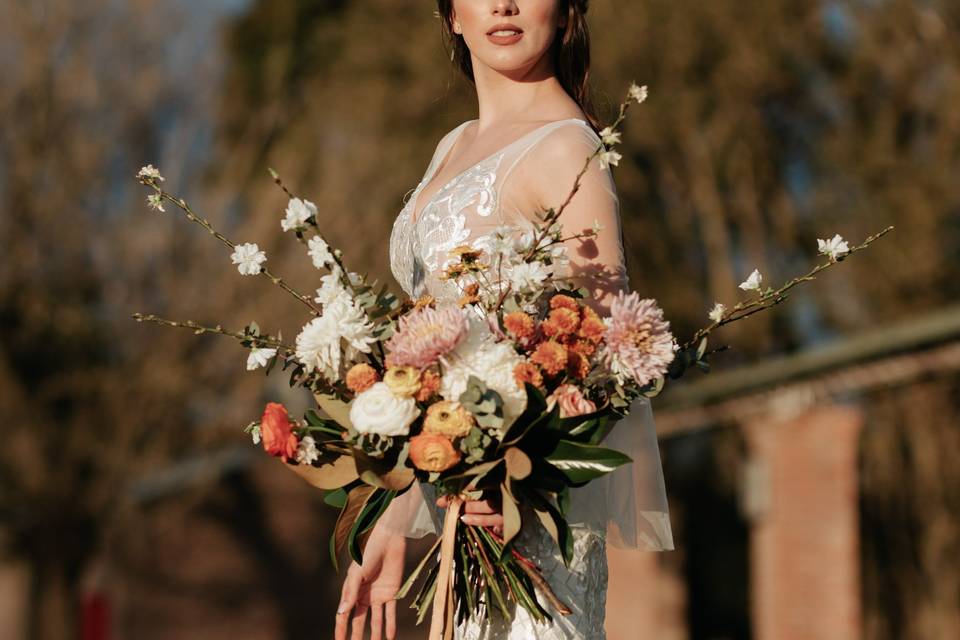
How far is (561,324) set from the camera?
9.19 ft

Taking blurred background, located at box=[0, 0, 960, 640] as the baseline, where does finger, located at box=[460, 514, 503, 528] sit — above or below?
below

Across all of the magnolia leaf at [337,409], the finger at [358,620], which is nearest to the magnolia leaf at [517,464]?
the magnolia leaf at [337,409]

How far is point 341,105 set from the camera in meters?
21.1

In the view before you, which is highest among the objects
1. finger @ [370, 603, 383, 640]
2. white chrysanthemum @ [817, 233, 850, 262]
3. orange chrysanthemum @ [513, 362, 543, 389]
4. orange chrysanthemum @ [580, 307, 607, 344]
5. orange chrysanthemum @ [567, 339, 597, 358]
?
white chrysanthemum @ [817, 233, 850, 262]

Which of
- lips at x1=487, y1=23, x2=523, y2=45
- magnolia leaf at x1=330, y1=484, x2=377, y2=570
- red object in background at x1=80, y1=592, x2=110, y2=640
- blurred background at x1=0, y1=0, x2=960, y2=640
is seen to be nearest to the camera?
magnolia leaf at x1=330, y1=484, x2=377, y2=570

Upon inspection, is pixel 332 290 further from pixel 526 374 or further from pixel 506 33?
pixel 506 33

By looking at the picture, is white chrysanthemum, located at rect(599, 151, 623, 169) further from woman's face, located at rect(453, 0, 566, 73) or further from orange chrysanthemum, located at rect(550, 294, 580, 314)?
woman's face, located at rect(453, 0, 566, 73)

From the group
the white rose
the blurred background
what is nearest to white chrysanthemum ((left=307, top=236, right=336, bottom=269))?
the white rose

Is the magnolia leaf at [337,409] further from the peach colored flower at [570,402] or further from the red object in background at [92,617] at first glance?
the red object in background at [92,617]

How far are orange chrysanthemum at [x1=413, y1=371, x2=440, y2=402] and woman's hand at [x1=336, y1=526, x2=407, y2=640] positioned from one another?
1.90ft

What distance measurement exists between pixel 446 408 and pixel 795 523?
34.1ft

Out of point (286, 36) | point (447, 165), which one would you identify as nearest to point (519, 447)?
point (447, 165)

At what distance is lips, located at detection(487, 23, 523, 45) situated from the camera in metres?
3.41

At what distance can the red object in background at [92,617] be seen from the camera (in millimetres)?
17469
